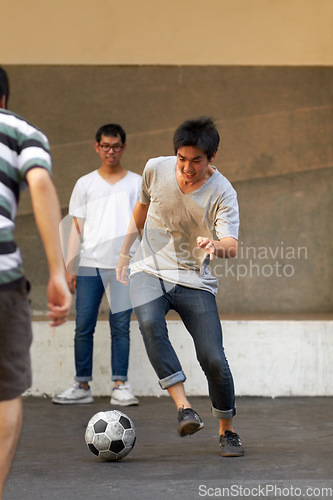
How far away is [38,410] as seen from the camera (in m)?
5.34

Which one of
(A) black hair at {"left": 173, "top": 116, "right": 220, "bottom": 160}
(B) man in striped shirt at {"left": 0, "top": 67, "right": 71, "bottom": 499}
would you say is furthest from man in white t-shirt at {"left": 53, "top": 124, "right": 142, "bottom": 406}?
(B) man in striped shirt at {"left": 0, "top": 67, "right": 71, "bottom": 499}

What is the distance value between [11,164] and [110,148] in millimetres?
3049

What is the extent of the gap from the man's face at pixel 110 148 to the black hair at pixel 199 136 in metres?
1.74

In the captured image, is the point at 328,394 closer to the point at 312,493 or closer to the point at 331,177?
the point at 331,177

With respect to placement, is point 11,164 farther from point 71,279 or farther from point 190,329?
point 71,279

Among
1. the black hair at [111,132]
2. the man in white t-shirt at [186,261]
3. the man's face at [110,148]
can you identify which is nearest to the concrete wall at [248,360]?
the man's face at [110,148]

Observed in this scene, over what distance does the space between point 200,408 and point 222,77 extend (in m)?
3.15

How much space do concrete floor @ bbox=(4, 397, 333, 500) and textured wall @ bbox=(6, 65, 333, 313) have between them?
1.76 metres

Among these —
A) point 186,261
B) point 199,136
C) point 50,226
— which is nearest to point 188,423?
point 186,261

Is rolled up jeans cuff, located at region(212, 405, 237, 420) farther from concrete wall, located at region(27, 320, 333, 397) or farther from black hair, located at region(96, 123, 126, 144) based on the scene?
black hair, located at region(96, 123, 126, 144)

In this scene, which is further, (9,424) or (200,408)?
(200,408)

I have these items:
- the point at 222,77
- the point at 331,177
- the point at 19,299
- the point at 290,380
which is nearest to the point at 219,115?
the point at 222,77

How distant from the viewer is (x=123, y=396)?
5465 mm

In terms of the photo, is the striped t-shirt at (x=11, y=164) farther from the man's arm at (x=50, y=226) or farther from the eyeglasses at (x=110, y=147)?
the eyeglasses at (x=110, y=147)
